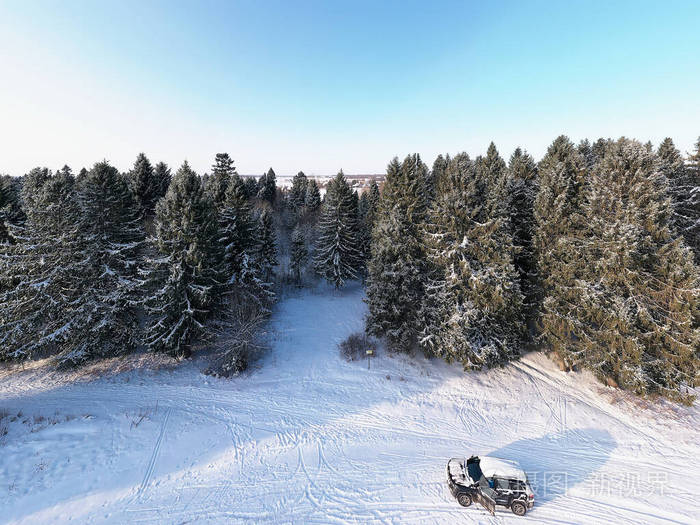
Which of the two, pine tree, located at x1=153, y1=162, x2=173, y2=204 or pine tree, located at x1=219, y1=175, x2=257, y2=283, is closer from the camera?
pine tree, located at x1=219, y1=175, x2=257, y2=283

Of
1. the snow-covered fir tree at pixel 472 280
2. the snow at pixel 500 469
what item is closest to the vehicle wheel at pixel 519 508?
the snow at pixel 500 469

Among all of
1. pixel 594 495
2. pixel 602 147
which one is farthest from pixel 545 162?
pixel 594 495

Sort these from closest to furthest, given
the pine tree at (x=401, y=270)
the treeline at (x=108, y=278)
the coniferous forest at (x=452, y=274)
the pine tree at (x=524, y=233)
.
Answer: the coniferous forest at (x=452, y=274)
the treeline at (x=108, y=278)
the pine tree at (x=524, y=233)
the pine tree at (x=401, y=270)

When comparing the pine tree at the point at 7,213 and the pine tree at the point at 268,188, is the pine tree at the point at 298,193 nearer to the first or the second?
the pine tree at the point at 268,188

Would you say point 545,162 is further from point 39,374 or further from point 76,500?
point 39,374

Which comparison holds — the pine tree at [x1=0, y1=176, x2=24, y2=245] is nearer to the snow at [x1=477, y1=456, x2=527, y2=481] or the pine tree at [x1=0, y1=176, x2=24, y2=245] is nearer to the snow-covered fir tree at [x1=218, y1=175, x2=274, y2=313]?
the snow-covered fir tree at [x1=218, y1=175, x2=274, y2=313]

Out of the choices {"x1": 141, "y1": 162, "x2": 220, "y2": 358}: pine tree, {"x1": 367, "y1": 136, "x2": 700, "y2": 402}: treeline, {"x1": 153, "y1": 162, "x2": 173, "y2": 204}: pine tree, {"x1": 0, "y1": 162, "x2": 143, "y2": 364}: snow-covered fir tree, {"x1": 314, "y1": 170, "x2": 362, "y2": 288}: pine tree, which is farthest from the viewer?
{"x1": 153, "y1": 162, "x2": 173, "y2": 204}: pine tree

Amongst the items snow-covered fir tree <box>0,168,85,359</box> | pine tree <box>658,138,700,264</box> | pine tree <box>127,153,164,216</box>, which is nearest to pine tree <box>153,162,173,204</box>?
pine tree <box>127,153,164,216</box>

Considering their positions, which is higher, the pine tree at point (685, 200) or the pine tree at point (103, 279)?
the pine tree at point (685, 200)
